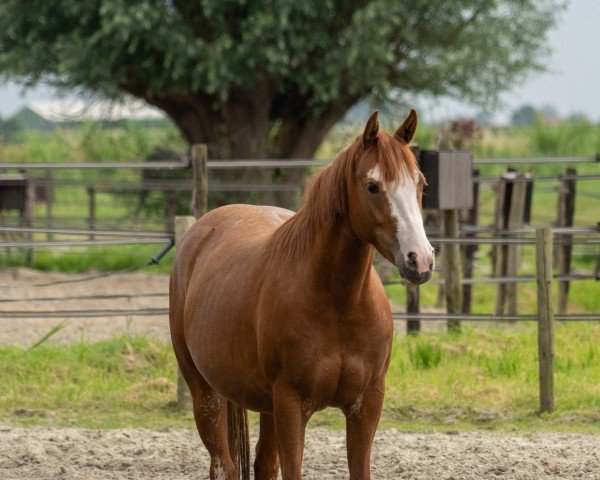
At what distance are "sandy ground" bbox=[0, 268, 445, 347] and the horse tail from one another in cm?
284

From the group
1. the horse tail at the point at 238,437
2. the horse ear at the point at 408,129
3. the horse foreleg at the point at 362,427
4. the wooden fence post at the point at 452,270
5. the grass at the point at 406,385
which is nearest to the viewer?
the horse ear at the point at 408,129

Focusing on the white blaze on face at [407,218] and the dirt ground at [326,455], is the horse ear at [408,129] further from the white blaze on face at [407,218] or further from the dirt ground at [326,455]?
the dirt ground at [326,455]

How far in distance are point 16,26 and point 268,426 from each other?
39.4 ft

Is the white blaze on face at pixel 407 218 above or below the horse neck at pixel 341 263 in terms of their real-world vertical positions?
above

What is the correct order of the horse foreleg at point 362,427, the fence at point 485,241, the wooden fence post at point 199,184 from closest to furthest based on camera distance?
1. the horse foreleg at point 362,427
2. the fence at point 485,241
3. the wooden fence post at point 199,184

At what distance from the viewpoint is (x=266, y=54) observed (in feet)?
46.2

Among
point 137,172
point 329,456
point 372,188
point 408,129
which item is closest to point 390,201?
point 372,188

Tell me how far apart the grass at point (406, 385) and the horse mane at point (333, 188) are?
9.12 ft

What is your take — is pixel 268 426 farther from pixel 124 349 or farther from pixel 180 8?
pixel 180 8

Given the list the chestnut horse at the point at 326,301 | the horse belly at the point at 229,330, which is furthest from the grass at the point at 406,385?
the chestnut horse at the point at 326,301

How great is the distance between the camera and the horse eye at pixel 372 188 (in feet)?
11.3

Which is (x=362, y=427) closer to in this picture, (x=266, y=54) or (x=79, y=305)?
(x=79, y=305)

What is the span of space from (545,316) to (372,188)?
360 cm

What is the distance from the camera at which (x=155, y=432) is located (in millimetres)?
6273
